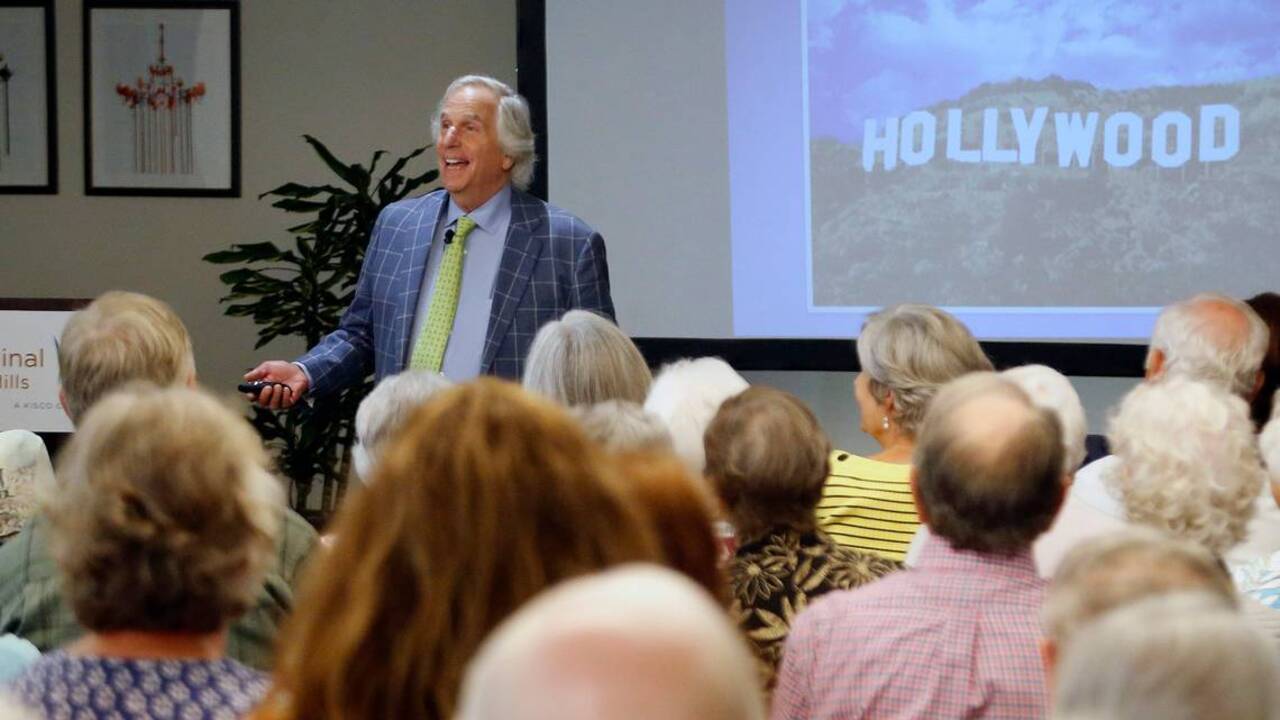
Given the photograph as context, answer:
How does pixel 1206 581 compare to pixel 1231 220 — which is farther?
pixel 1231 220

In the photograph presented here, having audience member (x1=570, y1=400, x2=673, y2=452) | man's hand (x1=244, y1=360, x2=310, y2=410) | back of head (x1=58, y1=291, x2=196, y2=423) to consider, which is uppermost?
back of head (x1=58, y1=291, x2=196, y2=423)

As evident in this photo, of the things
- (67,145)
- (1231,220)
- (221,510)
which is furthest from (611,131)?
(221,510)

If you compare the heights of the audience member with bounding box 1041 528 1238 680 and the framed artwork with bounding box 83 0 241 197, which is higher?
the framed artwork with bounding box 83 0 241 197

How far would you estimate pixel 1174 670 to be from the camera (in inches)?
31.9

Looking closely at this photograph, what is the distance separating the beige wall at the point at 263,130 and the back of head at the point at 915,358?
12.4ft

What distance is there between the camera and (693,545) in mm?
1484

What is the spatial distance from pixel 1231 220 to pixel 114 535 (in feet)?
12.9

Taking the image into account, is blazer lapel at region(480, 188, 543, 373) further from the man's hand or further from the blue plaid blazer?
the man's hand

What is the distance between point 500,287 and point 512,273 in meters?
0.05

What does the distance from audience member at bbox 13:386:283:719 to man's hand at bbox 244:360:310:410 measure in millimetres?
1971

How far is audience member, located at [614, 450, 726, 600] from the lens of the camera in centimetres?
147

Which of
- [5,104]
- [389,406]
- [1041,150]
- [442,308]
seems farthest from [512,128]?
[5,104]

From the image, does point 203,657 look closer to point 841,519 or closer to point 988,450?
point 988,450

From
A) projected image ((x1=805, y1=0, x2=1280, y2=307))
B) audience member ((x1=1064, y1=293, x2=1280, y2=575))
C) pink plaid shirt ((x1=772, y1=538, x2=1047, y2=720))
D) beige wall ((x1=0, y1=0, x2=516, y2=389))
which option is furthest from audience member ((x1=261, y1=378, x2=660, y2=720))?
beige wall ((x1=0, y1=0, x2=516, y2=389))
